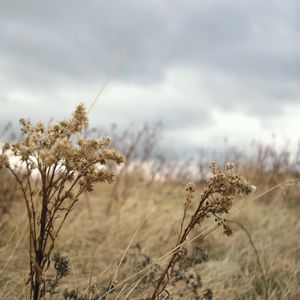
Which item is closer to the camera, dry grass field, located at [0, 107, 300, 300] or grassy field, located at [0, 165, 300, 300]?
dry grass field, located at [0, 107, 300, 300]

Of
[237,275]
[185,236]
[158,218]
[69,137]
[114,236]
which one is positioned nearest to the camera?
[69,137]

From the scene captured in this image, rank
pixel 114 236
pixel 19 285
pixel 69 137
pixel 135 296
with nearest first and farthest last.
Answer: pixel 69 137
pixel 135 296
pixel 19 285
pixel 114 236

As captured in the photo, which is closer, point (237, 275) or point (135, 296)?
point (135, 296)

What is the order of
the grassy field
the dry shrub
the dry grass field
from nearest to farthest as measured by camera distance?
the dry grass field
the grassy field
the dry shrub

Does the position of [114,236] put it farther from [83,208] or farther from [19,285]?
[19,285]

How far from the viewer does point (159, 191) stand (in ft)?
29.1

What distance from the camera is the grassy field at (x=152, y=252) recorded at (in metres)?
3.07

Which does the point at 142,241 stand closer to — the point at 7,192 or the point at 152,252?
the point at 152,252

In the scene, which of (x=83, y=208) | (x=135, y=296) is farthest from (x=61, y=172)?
(x=83, y=208)

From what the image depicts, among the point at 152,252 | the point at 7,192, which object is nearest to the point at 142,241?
the point at 152,252

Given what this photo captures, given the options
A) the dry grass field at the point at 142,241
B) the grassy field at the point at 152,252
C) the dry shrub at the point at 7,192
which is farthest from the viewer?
the dry shrub at the point at 7,192

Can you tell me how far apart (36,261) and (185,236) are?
2.14 feet

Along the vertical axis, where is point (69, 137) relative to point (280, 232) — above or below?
below

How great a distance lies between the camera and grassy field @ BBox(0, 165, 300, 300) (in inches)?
121
